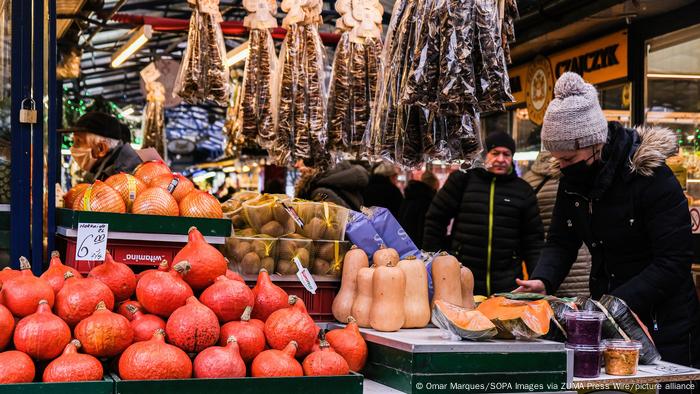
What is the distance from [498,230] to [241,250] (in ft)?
8.71

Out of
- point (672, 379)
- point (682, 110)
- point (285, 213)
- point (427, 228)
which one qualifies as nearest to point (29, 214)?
point (285, 213)

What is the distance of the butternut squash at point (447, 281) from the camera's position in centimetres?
308

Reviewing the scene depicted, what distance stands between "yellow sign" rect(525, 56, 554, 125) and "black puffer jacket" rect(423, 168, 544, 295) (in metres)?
2.99

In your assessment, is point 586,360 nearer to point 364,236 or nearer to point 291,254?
point 364,236

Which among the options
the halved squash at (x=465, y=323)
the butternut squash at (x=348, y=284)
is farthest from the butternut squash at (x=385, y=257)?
the halved squash at (x=465, y=323)

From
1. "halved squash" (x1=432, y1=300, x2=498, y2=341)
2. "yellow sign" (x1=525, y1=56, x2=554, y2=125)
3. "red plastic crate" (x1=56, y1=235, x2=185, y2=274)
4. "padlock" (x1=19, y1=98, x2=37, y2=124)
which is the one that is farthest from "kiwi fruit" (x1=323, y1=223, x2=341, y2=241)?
"yellow sign" (x1=525, y1=56, x2=554, y2=125)

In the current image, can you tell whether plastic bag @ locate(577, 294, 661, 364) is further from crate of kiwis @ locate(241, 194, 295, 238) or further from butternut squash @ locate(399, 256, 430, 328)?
crate of kiwis @ locate(241, 194, 295, 238)

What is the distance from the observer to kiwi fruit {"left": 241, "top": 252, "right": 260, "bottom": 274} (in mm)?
3125

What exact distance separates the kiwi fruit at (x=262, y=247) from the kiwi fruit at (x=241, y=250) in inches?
0.9

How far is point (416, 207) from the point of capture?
8094 millimetres

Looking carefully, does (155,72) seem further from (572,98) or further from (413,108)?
(572,98)

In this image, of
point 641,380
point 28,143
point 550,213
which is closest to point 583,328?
point 641,380

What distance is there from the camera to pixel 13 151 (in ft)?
10.4

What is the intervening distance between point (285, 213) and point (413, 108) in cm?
82
